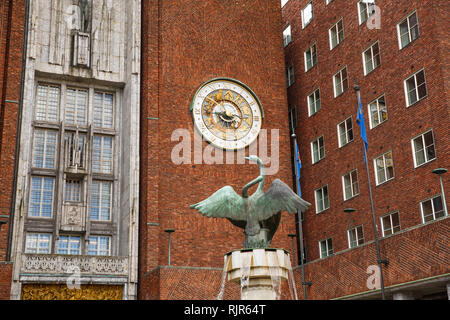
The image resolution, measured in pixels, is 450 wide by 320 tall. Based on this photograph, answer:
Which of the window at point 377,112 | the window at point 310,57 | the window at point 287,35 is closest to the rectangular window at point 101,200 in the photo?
the window at point 377,112

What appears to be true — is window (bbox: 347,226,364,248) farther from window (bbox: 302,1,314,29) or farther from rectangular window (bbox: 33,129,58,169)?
rectangular window (bbox: 33,129,58,169)

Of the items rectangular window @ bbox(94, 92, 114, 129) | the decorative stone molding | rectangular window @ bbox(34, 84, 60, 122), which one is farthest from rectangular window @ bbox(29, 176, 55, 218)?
rectangular window @ bbox(94, 92, 114, 129)

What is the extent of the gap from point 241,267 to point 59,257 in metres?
16.9

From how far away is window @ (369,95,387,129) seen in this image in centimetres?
3328

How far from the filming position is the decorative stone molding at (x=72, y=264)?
30734mm

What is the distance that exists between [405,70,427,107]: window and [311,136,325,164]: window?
7970 millimetres

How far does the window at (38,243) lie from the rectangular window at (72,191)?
2440mm

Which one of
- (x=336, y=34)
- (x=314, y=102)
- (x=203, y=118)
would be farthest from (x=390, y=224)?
(x=336, y=34)

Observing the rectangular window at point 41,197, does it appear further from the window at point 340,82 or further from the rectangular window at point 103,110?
the window at point 340,82

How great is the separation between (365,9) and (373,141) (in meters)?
8.01

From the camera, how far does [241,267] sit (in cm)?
1697

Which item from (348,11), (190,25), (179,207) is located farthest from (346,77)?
(179,207)

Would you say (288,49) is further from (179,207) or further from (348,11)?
(179,207)

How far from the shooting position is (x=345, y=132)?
36.4 m
